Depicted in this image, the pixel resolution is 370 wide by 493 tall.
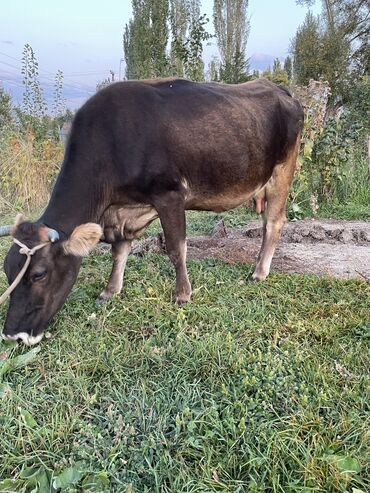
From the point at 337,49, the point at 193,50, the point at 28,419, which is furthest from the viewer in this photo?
the point at 337,49

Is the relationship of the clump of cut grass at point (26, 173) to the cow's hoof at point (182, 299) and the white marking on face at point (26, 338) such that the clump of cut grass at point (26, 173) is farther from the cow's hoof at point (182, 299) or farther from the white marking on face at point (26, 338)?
the white marking on face at point (26, 338)

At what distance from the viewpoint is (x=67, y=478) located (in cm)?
195

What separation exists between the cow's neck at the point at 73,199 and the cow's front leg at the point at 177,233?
1.61 feet

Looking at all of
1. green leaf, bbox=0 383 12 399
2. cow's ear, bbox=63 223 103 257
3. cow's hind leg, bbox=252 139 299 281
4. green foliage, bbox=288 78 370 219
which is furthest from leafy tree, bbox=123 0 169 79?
green leaf, bbox=0 383 12 399

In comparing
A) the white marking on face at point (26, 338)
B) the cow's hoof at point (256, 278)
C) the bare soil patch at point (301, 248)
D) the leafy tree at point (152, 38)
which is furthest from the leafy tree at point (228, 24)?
the white marking on face at point (26, 338)

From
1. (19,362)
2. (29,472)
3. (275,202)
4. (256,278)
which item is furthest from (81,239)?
(275,202)

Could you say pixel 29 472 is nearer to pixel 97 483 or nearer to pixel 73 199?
pixel 97 483

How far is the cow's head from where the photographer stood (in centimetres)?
280

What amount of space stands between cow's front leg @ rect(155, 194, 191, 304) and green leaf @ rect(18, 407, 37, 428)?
5.07ft

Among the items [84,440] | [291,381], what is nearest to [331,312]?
[291,381]

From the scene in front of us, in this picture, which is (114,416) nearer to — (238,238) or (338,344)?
(338,344)

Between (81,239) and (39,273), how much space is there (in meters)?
0.34

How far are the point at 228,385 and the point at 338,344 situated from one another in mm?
849

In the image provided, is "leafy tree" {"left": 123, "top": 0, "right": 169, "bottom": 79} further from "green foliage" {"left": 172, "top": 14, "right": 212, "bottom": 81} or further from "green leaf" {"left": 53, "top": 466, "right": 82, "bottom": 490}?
"green leaf" {"left": 53, "top": 466, "right": 82, "bottom": 490}
